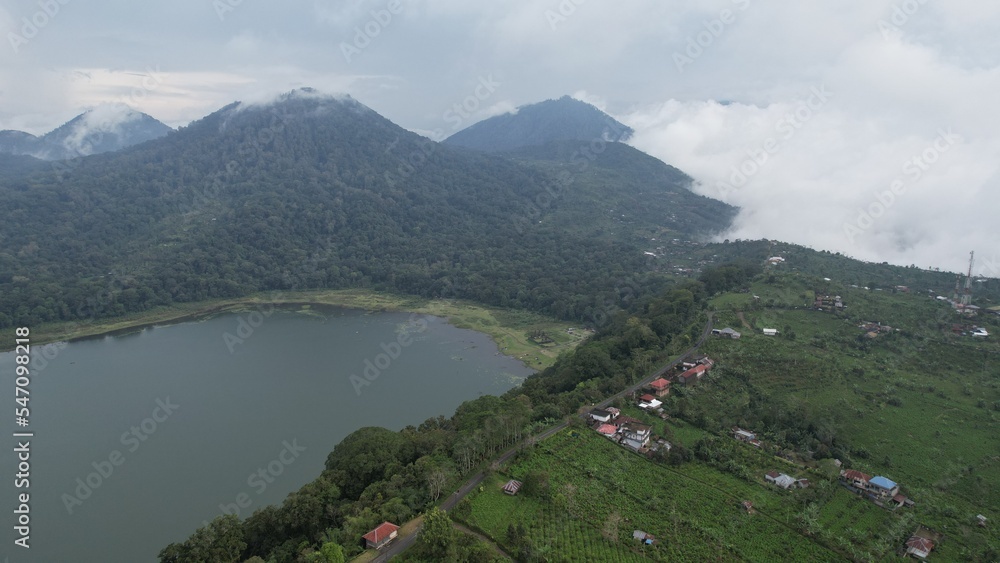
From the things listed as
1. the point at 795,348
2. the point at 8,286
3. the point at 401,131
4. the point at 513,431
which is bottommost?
the point at 8,286

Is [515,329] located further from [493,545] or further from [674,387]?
[493,545]

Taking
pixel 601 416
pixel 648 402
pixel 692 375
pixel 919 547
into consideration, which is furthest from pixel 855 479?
pixel 601 416

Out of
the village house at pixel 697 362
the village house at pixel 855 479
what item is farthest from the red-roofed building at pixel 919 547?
the village house at pixel 697 362

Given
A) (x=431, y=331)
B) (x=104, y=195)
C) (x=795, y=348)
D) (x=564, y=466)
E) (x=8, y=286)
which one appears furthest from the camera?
(x=104, y=195)

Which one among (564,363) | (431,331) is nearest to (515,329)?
(431,331)

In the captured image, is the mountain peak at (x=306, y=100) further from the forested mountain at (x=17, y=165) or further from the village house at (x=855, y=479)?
the village house at (x=855, y=479)

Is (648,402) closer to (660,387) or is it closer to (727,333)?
(660,387)

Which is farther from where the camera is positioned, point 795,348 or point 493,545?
point 795,348
